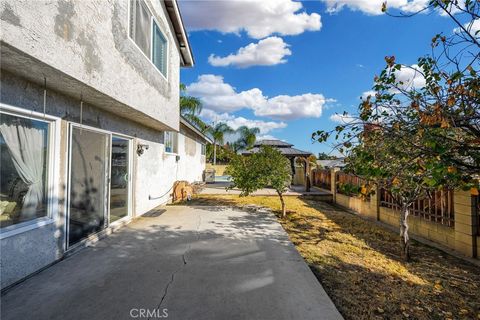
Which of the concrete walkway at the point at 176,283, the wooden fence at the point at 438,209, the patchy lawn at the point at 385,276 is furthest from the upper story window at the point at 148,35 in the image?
the wooden fence at the point at 438,209

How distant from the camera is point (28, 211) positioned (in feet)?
12.9

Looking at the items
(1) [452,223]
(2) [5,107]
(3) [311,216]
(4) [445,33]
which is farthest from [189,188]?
(4) [445,33]

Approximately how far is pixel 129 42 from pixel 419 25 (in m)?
5.67

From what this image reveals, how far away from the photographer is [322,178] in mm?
16875

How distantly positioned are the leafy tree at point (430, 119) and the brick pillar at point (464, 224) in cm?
299

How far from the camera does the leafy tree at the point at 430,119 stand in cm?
237

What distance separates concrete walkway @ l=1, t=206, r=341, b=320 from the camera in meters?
2.98

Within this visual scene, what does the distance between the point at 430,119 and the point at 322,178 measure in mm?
15114

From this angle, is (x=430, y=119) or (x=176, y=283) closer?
(x=430, y=119)

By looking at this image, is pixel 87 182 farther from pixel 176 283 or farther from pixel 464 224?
pixel 464 224

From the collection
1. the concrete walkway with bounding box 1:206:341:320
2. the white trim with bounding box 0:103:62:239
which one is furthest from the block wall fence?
the white trim with bounding box 0:103:62:239

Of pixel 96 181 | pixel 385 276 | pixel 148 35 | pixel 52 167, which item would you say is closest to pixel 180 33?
pixel 148 35

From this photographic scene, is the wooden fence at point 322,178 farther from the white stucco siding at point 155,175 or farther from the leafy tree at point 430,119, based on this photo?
the leafy tree at point 430,119

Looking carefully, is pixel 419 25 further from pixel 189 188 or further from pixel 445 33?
pixel 189 188
